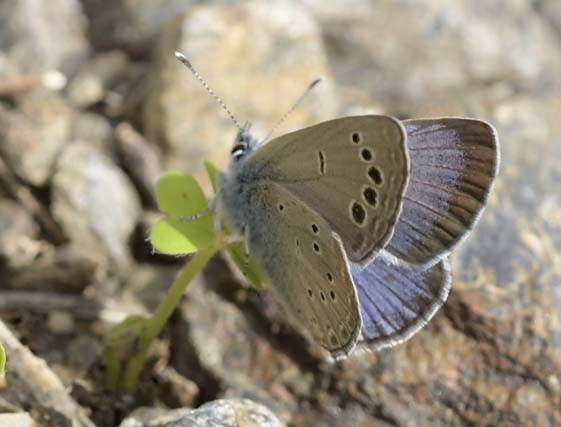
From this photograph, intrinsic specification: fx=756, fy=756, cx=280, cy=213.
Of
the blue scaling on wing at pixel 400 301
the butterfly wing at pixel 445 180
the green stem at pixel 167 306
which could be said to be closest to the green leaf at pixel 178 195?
the green stem at pixel 167 306

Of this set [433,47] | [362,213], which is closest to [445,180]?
[362,213]

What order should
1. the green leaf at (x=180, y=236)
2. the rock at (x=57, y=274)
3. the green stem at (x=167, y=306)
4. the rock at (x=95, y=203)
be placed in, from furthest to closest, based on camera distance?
the rock at (x=95, y=203) → the rock at (x=57, y=274) → the green stem at (x=167, y=306) → the green leaf at (x=180, y=236)

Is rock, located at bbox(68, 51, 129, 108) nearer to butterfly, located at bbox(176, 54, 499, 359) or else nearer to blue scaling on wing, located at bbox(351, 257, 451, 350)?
butterfly, located at bbox(176, 54, 499, 359)

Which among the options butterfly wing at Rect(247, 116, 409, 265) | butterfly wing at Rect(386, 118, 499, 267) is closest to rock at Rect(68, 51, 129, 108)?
butterfly wing at Rect(247, 116, 409, 265)

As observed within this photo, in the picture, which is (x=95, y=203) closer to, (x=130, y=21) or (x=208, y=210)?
(x=208, y=210)

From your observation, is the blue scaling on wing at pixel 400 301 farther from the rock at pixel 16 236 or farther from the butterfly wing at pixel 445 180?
the rock at pixel 16 236

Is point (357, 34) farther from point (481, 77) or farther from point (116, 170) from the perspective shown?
point (116, 170)
